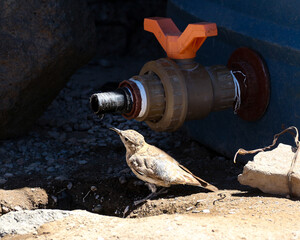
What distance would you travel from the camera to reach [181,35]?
12.6 ft

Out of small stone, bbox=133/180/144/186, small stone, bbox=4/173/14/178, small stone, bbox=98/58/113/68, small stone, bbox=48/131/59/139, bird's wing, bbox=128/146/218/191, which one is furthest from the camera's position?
small stone, bbox=98/58/113/68

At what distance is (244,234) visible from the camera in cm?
276

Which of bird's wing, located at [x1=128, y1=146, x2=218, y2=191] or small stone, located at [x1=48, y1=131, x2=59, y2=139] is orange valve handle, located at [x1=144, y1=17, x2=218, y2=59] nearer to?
bird's wing, located at [x1=128, y1=146, x2=218, y2=191]

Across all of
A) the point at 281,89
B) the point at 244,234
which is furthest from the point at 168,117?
the point at 244,234

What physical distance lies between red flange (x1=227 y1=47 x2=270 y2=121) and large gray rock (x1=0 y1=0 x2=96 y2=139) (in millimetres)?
1466

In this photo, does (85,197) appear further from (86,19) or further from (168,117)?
(86,19)

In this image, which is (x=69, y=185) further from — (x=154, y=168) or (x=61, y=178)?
(x=154, y=168)

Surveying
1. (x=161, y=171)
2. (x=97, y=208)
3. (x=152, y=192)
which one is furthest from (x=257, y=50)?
(x=97, y=208)

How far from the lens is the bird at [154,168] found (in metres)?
3.65

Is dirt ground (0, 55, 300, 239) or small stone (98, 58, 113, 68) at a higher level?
small stone (98, 58, 113, 68)

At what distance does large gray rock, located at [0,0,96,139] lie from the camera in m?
4.24

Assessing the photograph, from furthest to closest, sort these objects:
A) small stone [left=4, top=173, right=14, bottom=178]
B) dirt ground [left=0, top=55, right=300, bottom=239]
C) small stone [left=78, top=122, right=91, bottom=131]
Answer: small stone [left=78, top=122, right=91, bottom=131] → small stone [left=4, top=173, right=14, bottom=178] → dirt ground [left=0, top=55, right=300, bottom=239]

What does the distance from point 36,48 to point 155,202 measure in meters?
1.75

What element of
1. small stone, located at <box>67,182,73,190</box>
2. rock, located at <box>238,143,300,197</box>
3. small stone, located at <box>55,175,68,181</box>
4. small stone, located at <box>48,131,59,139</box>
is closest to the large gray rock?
small stone, located at <box>48,131,59,139</box>
